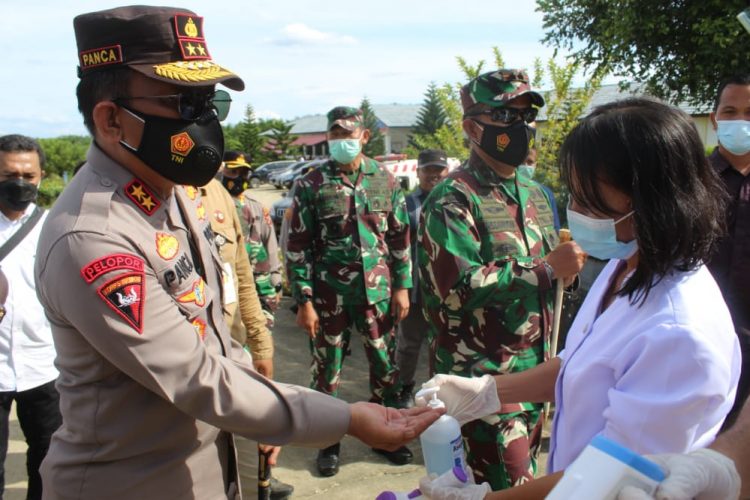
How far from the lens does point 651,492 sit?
1.13 meters

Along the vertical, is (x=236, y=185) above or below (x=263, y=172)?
above

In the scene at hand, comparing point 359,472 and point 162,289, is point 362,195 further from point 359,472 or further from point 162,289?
point 162,289

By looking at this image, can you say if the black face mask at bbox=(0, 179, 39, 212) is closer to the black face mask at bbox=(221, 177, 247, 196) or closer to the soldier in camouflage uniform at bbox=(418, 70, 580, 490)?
the black face mask at bbox=(221, 177, 247, 196)

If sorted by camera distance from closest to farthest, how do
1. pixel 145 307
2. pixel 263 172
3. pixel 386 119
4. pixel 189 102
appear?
pixel 145 307 → pixel 189 102 → pixel 263 172 → pixel 386 119

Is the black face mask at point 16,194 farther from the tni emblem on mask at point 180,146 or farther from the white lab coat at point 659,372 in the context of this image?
the white lab coat at point 659,372

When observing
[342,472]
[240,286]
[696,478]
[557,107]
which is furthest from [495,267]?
[557,107]

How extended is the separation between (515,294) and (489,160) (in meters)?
0.73

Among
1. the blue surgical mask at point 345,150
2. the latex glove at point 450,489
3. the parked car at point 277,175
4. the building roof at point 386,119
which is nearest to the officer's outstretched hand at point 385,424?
the latex glove at point 450,489

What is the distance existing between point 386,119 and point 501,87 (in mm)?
66586

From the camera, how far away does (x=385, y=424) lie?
6.37 ft

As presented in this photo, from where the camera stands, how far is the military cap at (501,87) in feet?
10.2

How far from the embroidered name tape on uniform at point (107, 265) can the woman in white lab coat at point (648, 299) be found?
104 cm

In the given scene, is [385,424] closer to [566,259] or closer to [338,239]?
[566,259]

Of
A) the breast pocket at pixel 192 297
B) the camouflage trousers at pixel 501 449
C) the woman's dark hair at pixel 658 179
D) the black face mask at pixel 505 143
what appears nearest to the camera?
the woman's dark hair at pixel 658 179
